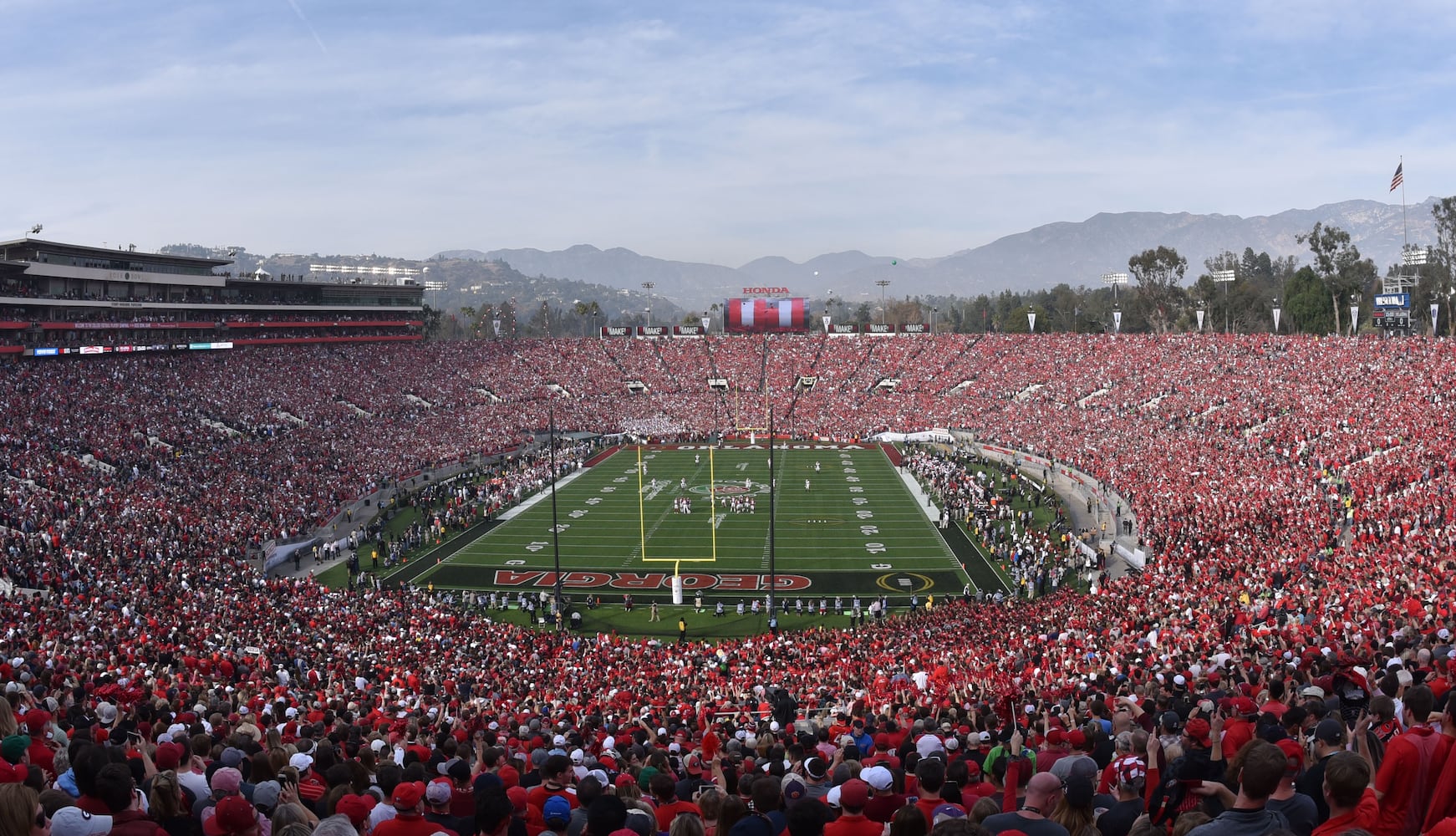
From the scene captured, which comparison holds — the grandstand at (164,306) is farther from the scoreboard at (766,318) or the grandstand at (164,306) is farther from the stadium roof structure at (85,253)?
the scoreboard at (766,318)

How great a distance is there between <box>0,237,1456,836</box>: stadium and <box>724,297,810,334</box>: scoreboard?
1433 cm

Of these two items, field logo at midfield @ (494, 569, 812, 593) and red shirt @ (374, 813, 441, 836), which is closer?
red shirt @ (374, 813, 441, 836)

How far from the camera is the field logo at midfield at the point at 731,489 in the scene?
42188 mm

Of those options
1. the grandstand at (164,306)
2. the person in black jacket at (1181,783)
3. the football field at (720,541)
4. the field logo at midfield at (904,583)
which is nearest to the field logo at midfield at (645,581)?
the football field at (720,541)

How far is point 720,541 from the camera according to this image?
112 ft

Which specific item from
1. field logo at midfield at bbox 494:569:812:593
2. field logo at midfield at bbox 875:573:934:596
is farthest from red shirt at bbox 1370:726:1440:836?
field logo at midfield at bbox 494:569:812:593

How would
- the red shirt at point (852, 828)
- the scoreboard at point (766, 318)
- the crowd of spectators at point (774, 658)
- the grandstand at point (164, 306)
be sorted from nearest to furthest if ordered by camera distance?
the red shirt at point (852, 828)
the crowd of spectators at point (774, 658)
the grandstand at point (164, 306)
the scoreboard at point (766, 318)

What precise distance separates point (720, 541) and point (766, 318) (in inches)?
2104

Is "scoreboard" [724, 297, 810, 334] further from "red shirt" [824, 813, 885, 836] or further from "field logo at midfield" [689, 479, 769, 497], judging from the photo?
"red shirt" [824, 813, 885, 836]

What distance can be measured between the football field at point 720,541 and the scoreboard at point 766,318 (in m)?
37.7

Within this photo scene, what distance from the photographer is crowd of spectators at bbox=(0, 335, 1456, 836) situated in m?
5.15

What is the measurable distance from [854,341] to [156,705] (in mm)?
70848

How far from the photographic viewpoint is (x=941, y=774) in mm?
5270

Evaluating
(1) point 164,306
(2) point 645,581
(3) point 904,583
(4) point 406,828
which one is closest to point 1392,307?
(3) point 904,583
